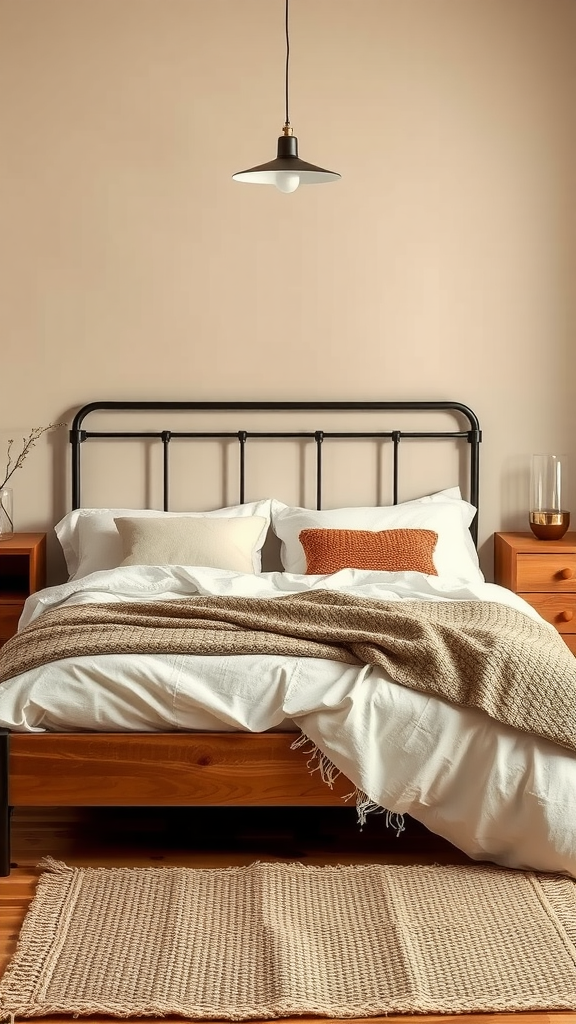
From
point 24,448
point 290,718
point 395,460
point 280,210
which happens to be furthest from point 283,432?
point 290,718

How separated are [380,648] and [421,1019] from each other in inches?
33.6

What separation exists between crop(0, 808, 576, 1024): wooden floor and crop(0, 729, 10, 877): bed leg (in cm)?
4

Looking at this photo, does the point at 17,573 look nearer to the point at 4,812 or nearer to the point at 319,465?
the point at 319,465

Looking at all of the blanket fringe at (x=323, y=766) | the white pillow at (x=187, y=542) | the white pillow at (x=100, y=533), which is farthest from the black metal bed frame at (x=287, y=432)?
the blanket fringe at (x=323, y=766)

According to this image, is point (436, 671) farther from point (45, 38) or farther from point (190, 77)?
point (45, 38)


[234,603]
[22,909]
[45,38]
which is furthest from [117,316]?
[22,909]

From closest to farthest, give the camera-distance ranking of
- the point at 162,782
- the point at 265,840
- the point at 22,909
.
Answer: 1. the point at 22,909
2. the point at 162,782
3. the point at 265,840

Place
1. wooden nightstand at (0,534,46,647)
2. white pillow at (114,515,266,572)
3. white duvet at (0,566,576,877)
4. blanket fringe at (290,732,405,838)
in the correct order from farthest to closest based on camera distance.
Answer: wooden nightstand at (0,534,46,647)
white pillow at (114,515,266,572)
blanket fringe at (290,732,405,838)
white duvet at (0,566,576,877)

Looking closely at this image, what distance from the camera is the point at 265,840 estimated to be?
2.61 meters

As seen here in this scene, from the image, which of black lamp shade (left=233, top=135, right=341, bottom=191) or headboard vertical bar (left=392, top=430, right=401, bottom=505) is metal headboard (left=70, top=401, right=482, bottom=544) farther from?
black lamp shade (left=233, top=135, right=341, bottom=191)

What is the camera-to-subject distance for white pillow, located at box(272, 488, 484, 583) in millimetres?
3680

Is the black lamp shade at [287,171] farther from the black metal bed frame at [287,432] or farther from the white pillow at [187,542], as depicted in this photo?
the white pillow at [187,542]

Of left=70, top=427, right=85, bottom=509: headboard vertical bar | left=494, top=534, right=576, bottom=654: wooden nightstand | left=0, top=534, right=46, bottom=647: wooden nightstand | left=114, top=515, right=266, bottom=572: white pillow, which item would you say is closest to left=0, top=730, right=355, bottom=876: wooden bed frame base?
left=114, top=515, right=266, bottom=572: white pillow

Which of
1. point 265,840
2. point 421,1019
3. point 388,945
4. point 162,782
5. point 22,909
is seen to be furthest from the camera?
point 265,840
